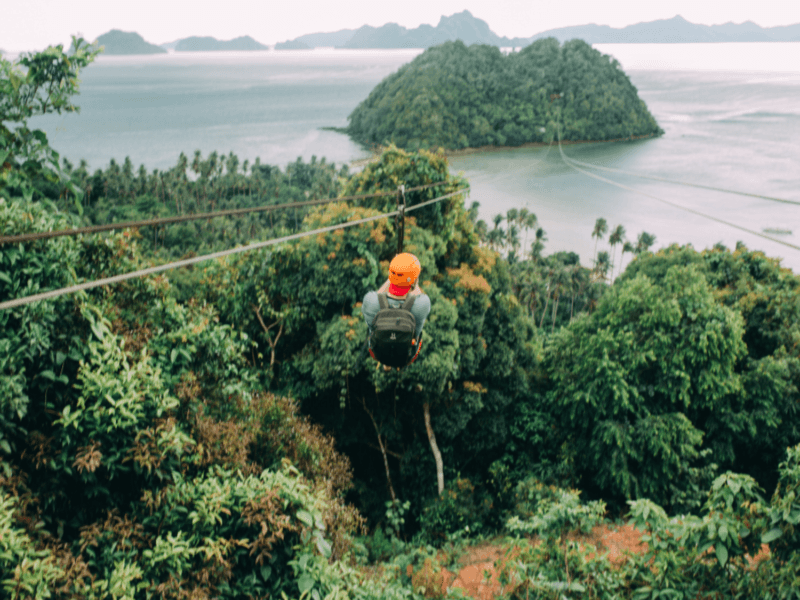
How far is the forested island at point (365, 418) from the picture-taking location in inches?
195

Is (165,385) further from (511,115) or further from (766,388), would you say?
(511,115)

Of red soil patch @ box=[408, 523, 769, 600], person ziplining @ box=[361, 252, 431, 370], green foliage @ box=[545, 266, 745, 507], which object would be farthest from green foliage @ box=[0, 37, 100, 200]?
green foliage @ box=[545, 266, 745, 507]

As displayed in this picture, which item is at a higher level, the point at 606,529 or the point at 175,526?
the point at 175,526

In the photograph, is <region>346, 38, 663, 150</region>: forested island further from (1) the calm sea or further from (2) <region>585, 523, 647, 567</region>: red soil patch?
(2) <region>585, 523, 647, 567</region>: red soil patch

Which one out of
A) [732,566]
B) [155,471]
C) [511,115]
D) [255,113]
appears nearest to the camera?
[155,471]

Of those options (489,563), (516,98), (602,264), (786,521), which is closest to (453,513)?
(489,563)

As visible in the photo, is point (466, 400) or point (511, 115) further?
point (511, 115)

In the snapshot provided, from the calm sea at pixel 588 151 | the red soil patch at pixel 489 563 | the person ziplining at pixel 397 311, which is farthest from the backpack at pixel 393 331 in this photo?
the calm sea at pixel 588 151

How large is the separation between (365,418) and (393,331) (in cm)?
1035

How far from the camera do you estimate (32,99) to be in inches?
250

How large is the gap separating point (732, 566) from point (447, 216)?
9.48 metres

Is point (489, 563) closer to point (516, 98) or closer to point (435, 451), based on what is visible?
point (435, 451)

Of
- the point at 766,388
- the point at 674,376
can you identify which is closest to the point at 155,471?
the point at 674,376

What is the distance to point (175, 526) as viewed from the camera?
516cm
